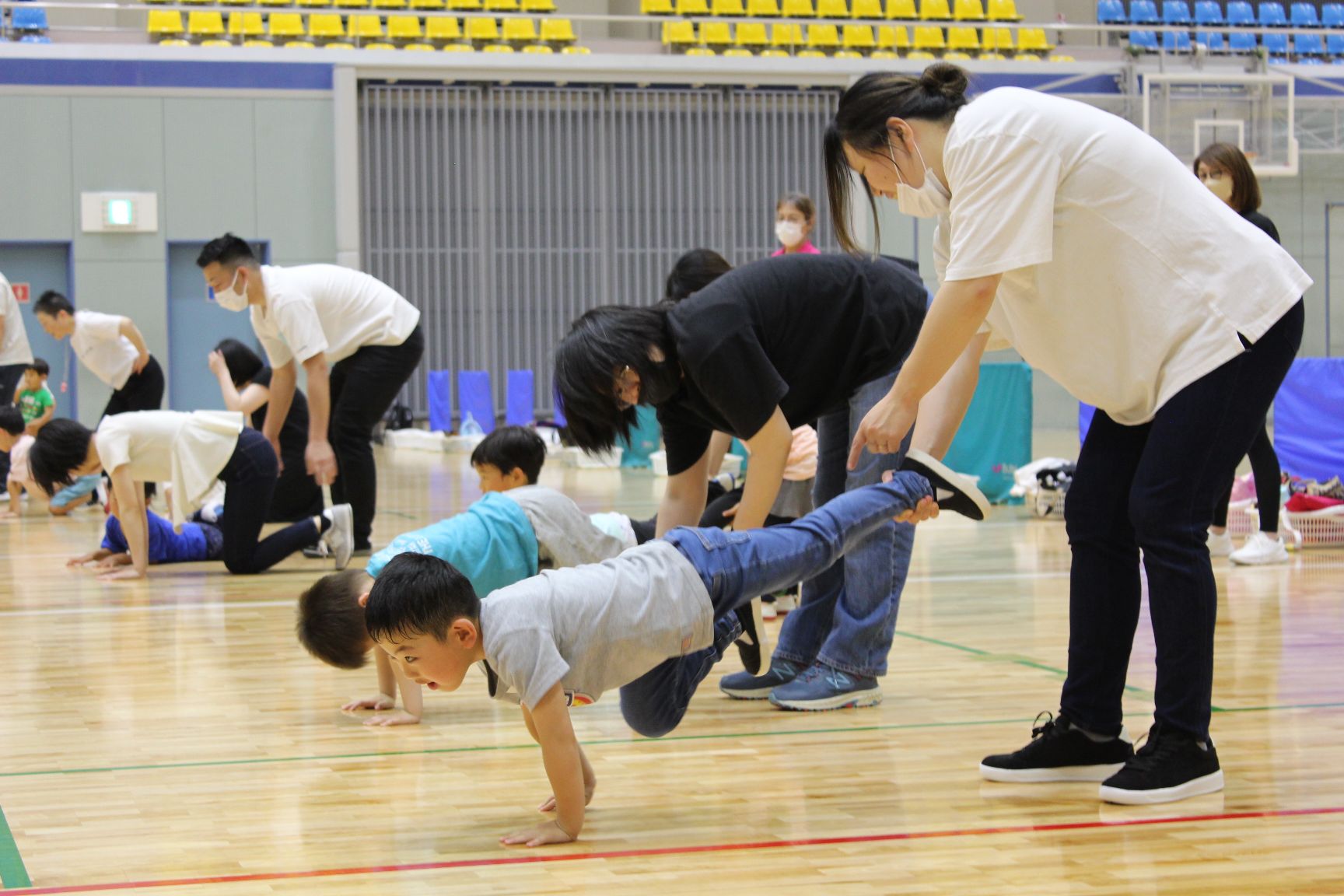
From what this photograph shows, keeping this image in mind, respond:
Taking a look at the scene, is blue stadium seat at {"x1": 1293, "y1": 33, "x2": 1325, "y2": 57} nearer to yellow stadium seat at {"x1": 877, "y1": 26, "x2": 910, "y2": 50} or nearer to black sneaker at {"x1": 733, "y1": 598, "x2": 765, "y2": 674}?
yellow stadium seat at {"x1": 877, "y1": 26, "x2": 910, "y2": 50}

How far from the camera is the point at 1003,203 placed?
6.72 feet

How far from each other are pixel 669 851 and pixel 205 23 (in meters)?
13.3

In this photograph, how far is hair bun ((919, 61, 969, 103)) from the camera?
2201 millimetres

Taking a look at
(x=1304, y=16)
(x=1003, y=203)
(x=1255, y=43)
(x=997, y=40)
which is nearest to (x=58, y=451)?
(x=1003, y=203)

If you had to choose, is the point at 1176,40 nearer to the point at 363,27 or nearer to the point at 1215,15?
the point at 1215,15

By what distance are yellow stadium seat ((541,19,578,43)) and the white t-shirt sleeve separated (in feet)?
42.8

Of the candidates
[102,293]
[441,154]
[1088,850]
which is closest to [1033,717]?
[1088,850]

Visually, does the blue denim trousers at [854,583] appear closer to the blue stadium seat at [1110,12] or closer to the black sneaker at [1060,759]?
the black sneaker at [1060,759]

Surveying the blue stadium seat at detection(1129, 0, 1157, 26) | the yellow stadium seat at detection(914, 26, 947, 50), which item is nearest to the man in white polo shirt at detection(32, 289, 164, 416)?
the yellow stadium seat at detection(914, 26, 947, 50)

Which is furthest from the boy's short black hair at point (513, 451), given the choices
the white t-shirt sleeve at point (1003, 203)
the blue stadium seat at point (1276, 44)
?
the blue stadium seat at point (1276, 44)

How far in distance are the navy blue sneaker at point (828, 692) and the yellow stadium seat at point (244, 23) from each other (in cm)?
1237

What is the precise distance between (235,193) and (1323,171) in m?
11.0

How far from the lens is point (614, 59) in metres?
14.3

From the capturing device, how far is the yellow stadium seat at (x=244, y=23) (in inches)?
543
